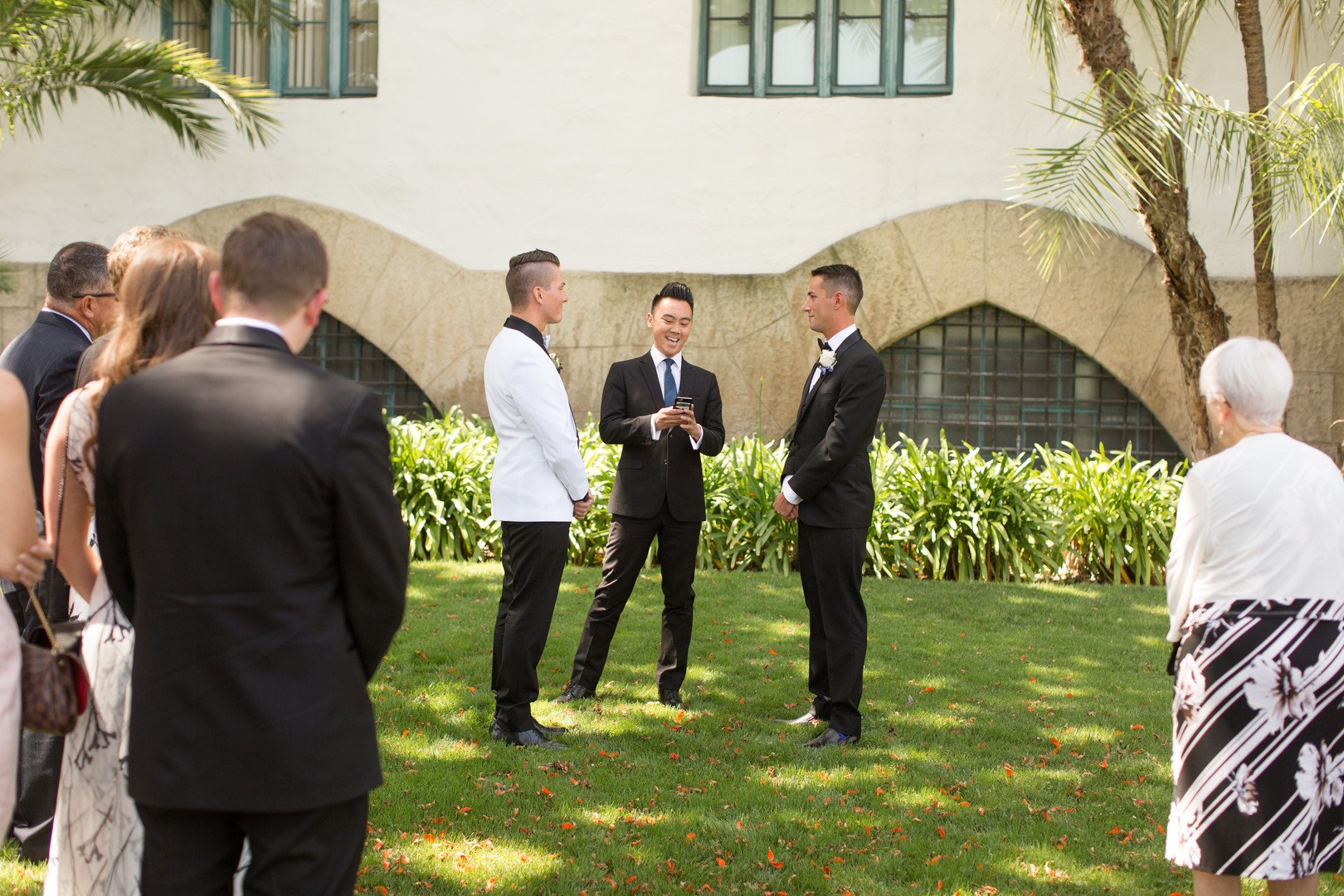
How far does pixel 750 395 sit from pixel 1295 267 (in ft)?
16.0

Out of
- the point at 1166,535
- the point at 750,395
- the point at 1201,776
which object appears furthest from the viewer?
the point at 750,395

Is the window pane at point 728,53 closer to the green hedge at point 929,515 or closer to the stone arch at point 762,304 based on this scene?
the stone arch at point 762,304

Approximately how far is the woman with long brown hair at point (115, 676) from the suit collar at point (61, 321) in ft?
5.38

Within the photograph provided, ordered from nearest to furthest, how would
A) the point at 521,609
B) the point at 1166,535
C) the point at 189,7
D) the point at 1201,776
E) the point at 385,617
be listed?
the point at 385,617
the point at 1201,776
the point at 521,609
the point at 1166,535
the point at 189,7

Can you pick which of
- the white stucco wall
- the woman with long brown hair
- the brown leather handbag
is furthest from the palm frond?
the brown leather handbag

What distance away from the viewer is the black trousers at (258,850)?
2633 millimetres

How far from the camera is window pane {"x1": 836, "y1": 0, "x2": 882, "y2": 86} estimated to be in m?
11.6

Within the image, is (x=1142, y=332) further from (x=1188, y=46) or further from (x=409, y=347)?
(x=409, y=347)

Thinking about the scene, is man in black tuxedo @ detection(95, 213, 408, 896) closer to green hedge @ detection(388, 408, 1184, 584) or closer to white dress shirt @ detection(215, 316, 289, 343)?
white dress shirt @ detection(215, 316, 289, 343)

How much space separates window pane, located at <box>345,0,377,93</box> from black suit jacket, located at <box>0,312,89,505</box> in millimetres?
8154

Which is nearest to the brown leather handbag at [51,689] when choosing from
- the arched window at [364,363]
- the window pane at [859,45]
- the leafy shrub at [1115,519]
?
the leafy shrub at [1115,519]

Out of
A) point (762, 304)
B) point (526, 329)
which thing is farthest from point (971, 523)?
point (526, 329)

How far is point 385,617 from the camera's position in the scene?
2736 mm

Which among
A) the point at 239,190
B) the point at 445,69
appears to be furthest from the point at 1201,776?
the point at 239,190
